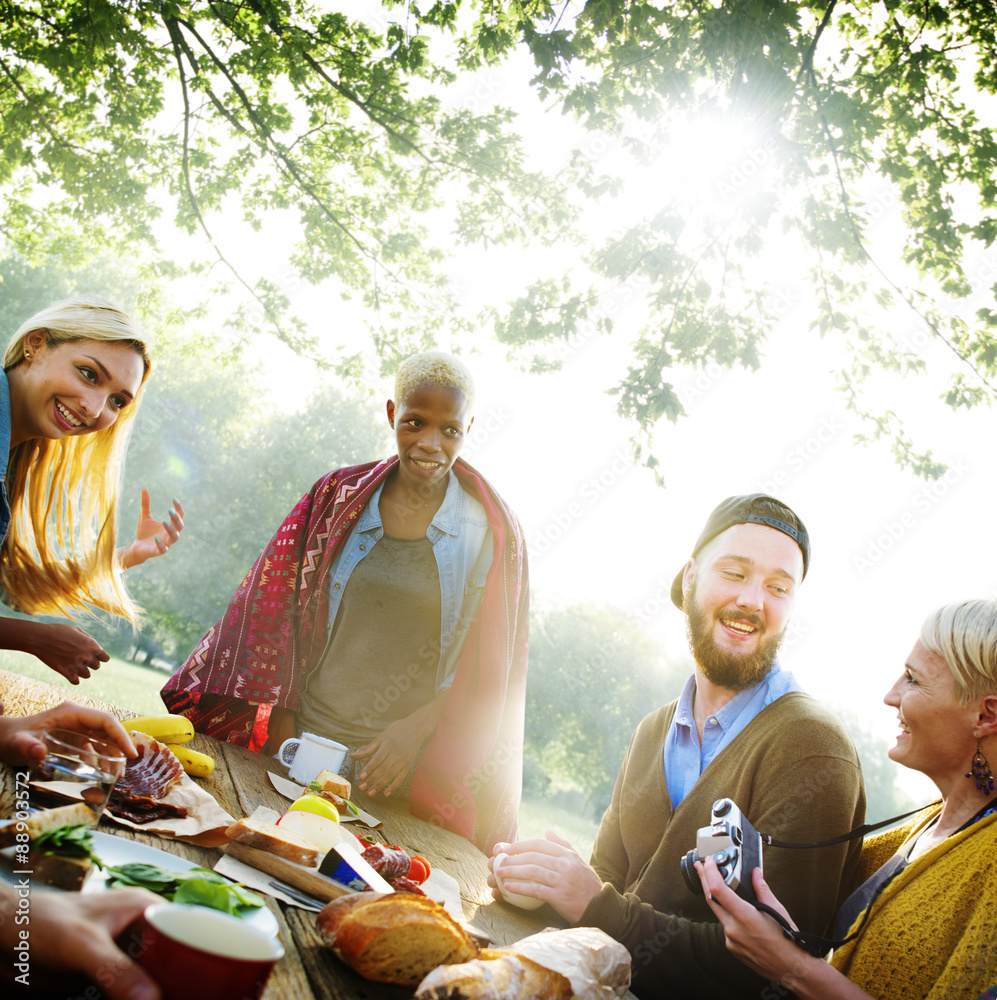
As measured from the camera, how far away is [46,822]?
1.24 metres

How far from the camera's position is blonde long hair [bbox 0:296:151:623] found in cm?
317

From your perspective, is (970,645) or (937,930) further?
(970,645)

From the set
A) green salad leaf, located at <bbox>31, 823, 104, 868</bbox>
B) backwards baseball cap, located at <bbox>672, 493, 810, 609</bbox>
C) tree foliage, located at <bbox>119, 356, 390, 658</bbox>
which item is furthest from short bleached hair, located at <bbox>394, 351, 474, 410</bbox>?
tree foliage, located at <bbox>119, 356, 390, 658</bbox>

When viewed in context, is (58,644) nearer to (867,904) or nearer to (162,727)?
(162,727)

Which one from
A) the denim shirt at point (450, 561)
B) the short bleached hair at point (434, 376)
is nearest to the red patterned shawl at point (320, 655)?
the denim shirt at point (450, 561)

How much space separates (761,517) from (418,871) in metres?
1.63

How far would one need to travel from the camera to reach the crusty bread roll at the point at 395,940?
4.20 ft

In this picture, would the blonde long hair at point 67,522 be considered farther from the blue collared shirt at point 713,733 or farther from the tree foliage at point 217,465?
the tree foliage at point 217,465

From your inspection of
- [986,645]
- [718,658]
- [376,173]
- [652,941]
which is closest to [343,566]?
[718,658]

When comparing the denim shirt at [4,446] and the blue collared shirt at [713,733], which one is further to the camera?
the denim shirt at [4,446]

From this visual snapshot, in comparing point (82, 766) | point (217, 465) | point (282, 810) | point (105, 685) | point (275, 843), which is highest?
point (82, 766)

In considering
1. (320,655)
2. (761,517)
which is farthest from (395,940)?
(320,655)

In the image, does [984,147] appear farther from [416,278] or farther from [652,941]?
[652,941]

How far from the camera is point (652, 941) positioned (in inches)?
76.1
